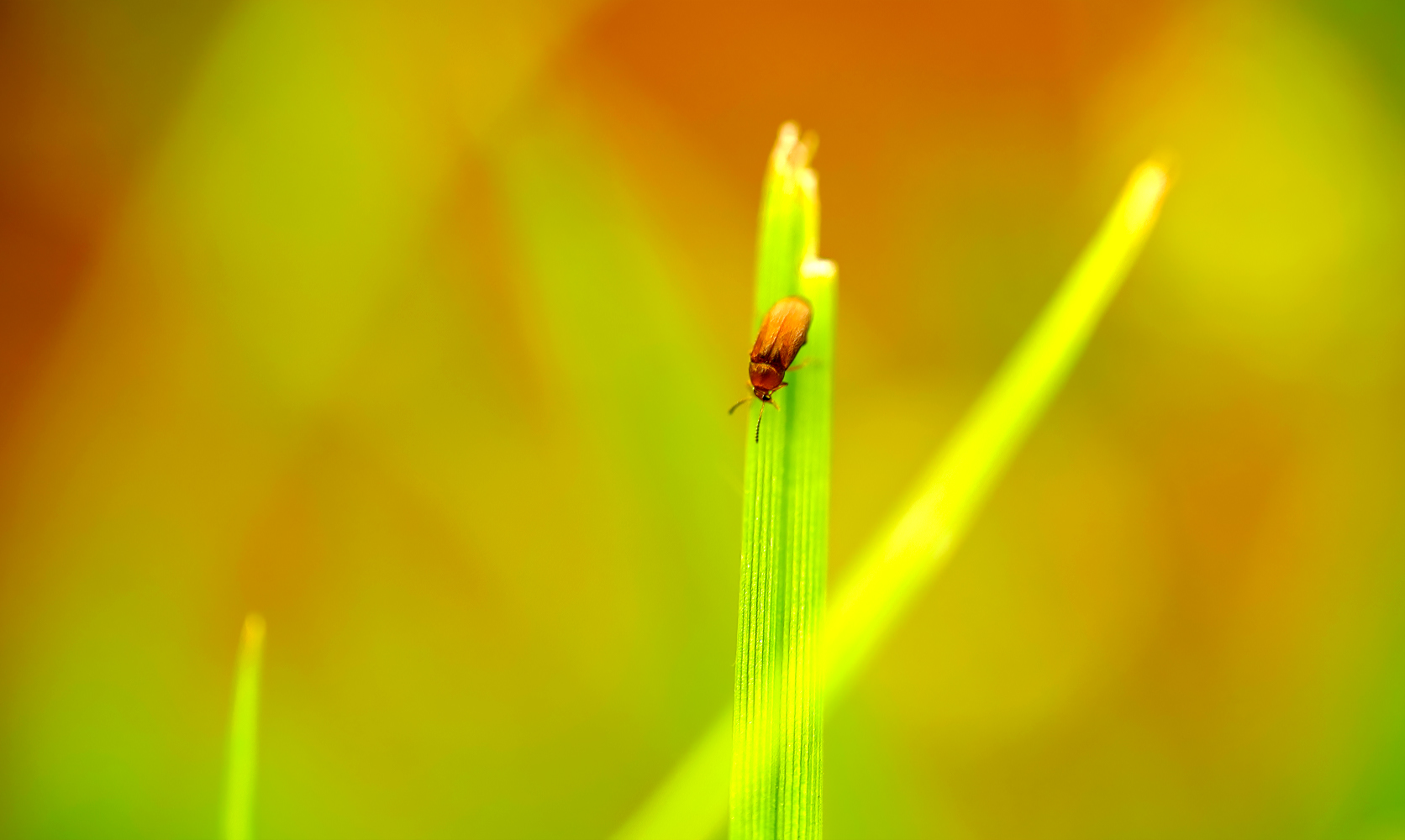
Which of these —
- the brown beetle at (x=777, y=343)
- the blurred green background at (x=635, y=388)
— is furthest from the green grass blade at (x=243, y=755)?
the blurred green background at (x=635, y=388)

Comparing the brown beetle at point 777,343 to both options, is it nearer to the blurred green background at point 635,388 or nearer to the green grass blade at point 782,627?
the green grass blade at point 782,627

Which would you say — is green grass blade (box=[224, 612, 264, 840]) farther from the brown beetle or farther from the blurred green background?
the blurred green background

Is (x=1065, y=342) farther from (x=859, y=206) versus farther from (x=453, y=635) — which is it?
(x=453, y=635)

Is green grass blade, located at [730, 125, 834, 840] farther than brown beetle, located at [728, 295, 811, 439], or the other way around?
brown beetle, located at [728, 295, 811, 439]

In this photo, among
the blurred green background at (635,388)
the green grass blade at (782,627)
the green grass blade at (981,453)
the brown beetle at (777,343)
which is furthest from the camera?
the blurred green background at (635,388)

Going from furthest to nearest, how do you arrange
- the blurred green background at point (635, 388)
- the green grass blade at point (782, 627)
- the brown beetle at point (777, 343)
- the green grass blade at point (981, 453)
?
the blurred green background at point (635, 388), the brown beetle at point (777, 343), the green grass blade at point (981, 453), the green grass blade at point (782, 627)

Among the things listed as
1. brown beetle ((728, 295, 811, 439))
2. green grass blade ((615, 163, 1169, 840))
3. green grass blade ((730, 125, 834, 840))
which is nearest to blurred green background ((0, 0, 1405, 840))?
brown beetle ((728, 295, 811, 439))

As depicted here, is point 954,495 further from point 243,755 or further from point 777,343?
point 243,755

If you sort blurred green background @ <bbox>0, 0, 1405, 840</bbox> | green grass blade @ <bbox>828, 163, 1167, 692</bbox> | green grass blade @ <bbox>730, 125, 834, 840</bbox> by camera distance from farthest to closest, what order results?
blurred green background @ <bbox>0, 0, 1405, 840</bbox>
green grass blade @ <bbox>828, 163, 1167, 692</bbox>
green grass blade @ <bbox>730, 125, 834, 840</bbox>

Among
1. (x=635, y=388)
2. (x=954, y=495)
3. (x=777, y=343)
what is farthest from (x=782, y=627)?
(x=635, y=388)
